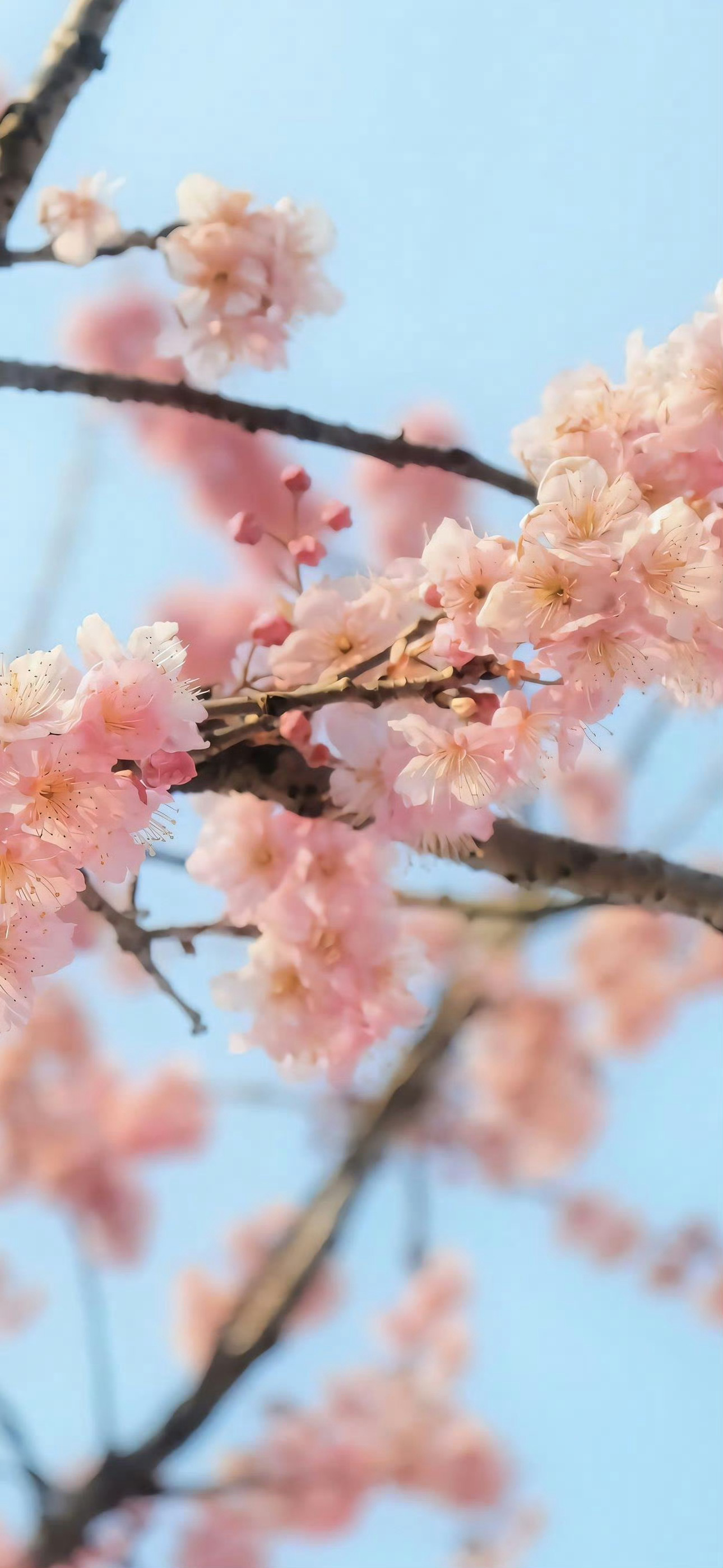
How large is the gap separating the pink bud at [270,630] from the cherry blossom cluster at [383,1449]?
3.75 metres

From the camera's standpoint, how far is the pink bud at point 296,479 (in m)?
1.24

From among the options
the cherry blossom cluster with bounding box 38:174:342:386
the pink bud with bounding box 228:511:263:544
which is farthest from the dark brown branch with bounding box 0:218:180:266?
the pink bud with bounding box 228:511:263:544

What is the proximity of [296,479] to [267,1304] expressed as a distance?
241 centimetres

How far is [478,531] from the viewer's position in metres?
0.98

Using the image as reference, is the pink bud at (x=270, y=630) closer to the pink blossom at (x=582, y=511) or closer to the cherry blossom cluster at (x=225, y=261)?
the pink blossom at (x=582, y=511)

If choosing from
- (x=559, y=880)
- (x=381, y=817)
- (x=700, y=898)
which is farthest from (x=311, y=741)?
(x=700, y=898)

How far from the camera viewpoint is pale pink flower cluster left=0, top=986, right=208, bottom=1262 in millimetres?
4793

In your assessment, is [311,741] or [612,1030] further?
[612,1030]

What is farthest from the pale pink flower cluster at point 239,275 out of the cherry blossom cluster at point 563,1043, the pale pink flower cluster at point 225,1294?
the pale pink flower cluster at point 225,1294

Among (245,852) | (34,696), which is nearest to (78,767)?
(34,696)

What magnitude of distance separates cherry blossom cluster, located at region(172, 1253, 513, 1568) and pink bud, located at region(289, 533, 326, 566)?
378 centimetres

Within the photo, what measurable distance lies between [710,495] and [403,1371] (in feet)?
17.1

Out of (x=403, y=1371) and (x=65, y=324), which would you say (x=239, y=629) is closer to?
(x=65, y=324)

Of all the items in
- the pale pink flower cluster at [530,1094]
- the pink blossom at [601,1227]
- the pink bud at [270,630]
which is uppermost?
the pink bud at [270,630]
